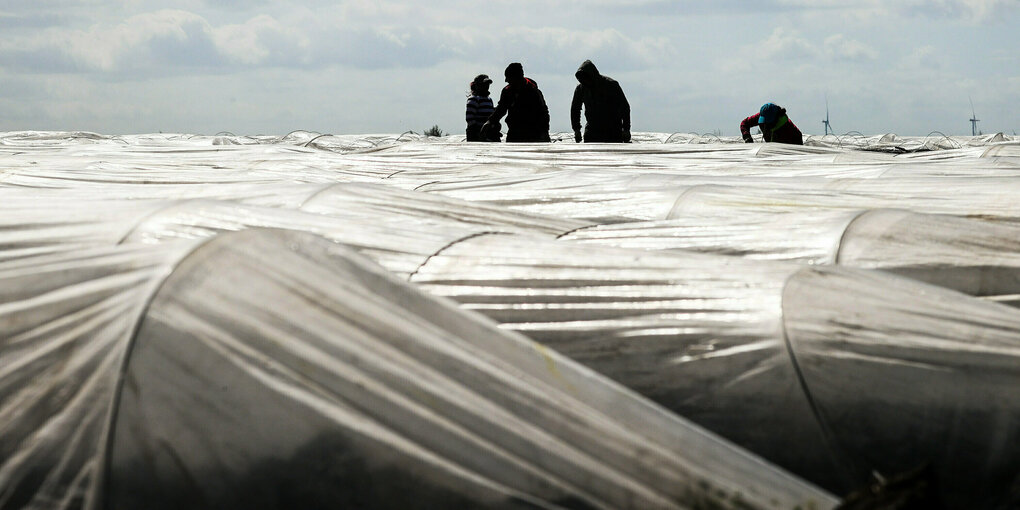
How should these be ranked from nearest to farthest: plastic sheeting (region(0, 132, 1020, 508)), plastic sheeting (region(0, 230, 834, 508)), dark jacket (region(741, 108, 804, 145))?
plastic sheeting (region(0, 230, 834, 508)) < plastic sheeting (region(0, 132, 1020, 508)) < dark jacket (region(741, 108, 804, 145))

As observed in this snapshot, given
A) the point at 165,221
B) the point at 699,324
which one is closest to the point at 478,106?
the point at 165,221

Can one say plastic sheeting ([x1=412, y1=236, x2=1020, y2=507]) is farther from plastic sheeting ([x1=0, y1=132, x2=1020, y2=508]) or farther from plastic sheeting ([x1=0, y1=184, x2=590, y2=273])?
plastic sheeting ([x1=0, y1=184, x2=590, y2=273])

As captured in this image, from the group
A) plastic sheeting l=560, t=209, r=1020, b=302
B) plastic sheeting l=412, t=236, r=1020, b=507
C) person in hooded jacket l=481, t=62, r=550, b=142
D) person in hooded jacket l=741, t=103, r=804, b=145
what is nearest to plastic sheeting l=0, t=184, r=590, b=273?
plastic sheeting l=412, t=236, r=1020, b=507

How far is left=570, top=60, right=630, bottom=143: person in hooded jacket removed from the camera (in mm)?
9406

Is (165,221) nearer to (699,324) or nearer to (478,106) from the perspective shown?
(699,324)

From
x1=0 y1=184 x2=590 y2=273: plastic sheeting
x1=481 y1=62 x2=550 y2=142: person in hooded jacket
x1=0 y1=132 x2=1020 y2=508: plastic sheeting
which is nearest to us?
x1=0 y1=132 x2=1020 y2=508: plastic sheeting

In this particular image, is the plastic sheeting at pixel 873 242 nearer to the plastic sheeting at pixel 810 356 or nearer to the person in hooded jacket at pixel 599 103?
the plastic sheeting at pixel 810 356

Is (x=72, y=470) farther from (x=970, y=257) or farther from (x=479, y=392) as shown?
(x=970, y=257)

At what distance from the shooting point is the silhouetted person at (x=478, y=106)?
10.1m

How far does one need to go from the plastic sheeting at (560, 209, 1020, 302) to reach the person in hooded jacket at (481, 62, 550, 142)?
6195mm

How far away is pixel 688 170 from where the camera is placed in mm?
6020

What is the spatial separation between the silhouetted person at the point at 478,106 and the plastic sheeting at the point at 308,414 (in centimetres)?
825

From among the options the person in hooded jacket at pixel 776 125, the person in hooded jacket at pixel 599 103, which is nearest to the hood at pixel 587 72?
the person in hooded jacket at pixel 599 103

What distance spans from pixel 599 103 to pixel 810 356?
756cm
